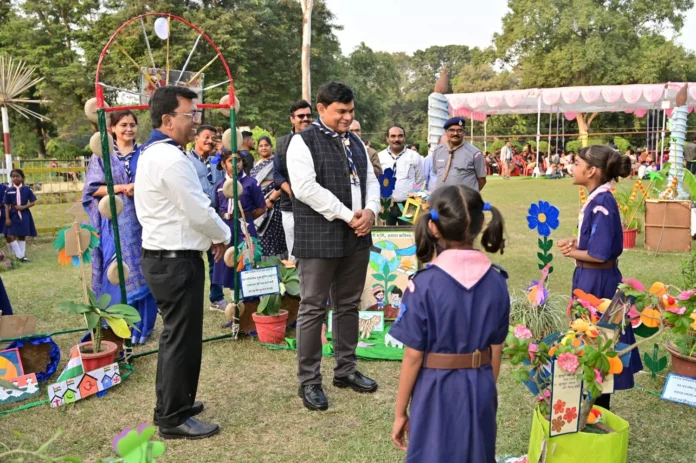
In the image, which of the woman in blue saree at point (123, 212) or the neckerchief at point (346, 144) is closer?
the neckerchief at point (346, 144)

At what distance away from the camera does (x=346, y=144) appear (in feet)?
11.1

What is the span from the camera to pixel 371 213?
338 cm

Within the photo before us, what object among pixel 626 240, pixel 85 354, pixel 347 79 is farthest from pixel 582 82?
pixel 85 354

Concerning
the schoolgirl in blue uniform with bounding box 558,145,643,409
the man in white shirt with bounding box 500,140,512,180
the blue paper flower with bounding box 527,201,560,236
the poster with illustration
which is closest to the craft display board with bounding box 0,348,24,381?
the poster with illustration

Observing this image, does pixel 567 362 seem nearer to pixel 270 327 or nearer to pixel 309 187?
pixel 309 187

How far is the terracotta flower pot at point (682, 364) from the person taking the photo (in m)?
3.38

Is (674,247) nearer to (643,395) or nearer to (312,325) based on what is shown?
(643,395)

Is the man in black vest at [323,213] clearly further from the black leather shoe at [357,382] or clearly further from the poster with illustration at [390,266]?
the poster with illustration at [390,266]

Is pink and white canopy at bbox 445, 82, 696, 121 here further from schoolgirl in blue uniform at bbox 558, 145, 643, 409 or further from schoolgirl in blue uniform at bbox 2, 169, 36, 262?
schoolgirl in blue uniform at bbox 558, 145, 643, 409

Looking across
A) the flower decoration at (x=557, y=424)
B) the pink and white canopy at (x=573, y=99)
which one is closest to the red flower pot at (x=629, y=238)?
the flower decoration at (x=557, y=424)

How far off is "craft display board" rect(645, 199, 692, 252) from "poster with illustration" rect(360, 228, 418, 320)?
15.1 ft

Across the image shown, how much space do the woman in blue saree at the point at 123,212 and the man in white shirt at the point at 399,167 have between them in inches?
97.1

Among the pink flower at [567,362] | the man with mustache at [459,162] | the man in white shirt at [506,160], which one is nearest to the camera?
the pink flower at [567,362]

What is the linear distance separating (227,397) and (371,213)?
1.43m
